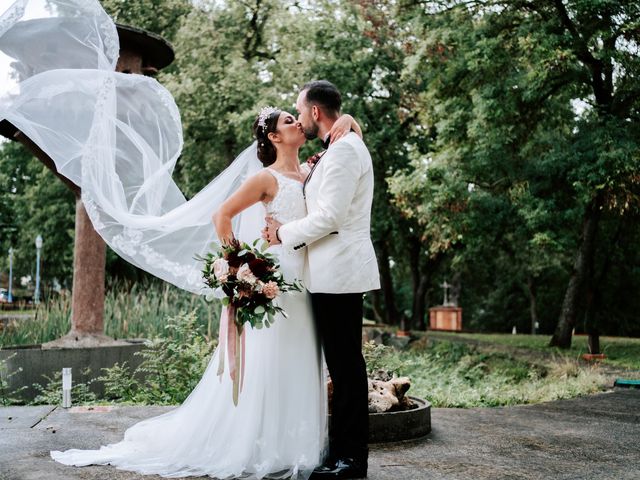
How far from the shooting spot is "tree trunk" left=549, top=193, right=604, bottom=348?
13.6 metres

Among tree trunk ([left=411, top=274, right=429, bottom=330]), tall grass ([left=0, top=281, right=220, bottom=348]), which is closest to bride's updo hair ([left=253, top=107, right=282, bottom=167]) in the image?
tall grass ([left=0, top=281, right=220, bottom=348])

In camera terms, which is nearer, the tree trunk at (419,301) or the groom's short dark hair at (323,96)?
the groom's short dark hair at (323,96)

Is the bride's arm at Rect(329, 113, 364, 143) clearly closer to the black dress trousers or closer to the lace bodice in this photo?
the lace bodice

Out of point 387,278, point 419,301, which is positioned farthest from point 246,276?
point 387,278

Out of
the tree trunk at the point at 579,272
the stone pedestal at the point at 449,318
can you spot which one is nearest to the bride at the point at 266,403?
the tree trunk at the point at 579,272

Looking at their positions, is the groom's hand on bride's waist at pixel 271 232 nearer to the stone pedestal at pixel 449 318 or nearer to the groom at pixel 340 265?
the groom at pixel 340 265

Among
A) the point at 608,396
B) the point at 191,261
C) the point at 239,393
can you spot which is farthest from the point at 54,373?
the point at 608,396

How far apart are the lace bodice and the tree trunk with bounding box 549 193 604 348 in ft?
35.3

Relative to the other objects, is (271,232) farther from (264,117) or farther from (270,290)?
(264,117)

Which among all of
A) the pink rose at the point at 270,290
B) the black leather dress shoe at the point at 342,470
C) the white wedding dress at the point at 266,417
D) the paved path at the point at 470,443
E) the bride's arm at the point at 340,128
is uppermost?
the bride's arm at the point at 340,128

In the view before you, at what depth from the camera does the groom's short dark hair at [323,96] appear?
12.3ft

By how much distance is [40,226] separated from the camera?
2309 cm

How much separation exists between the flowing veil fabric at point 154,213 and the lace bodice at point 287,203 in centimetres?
4

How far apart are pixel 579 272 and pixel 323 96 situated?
11644 millimetres
